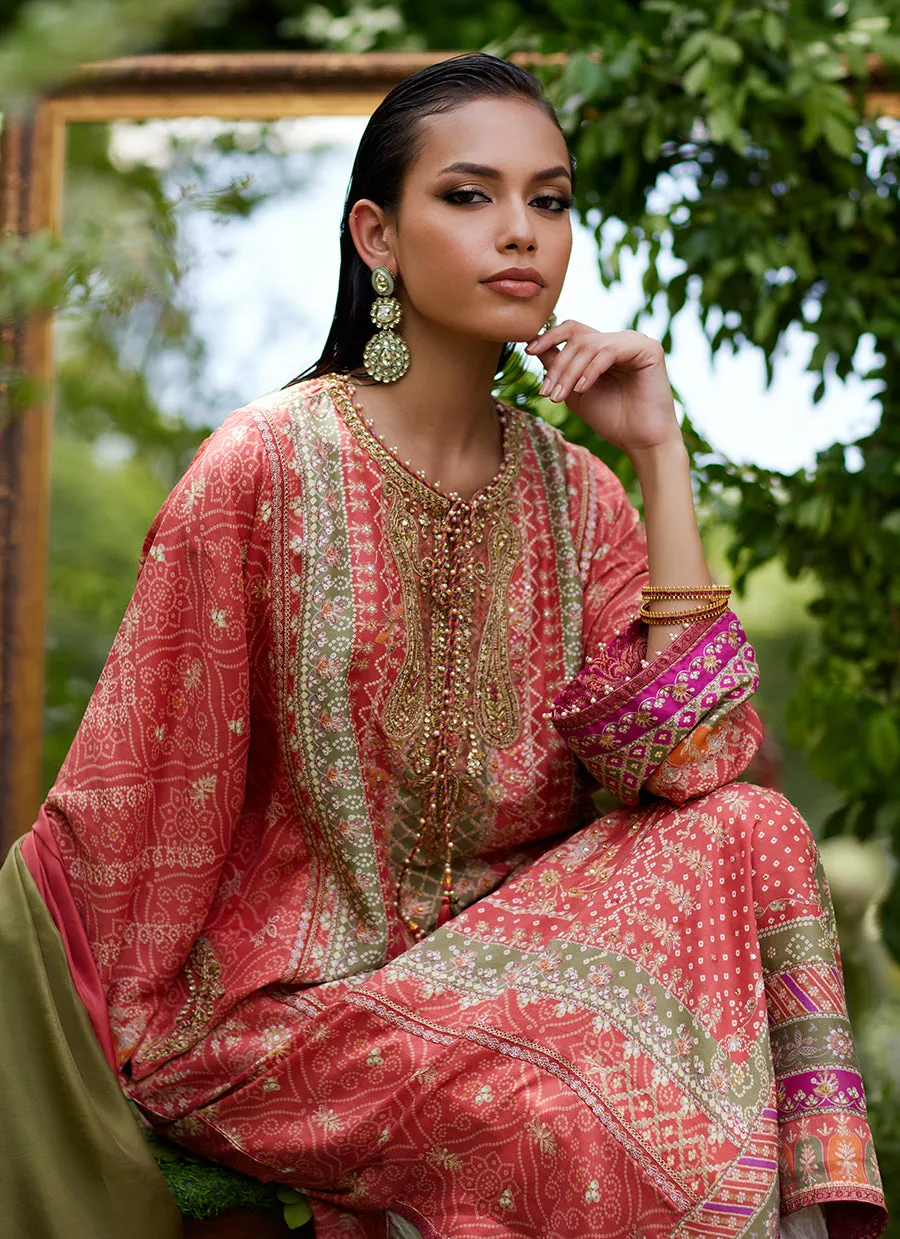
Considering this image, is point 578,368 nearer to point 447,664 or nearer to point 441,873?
point 447,664

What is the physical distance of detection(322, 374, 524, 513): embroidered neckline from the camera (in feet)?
6.48

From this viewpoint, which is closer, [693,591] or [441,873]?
[693,591]

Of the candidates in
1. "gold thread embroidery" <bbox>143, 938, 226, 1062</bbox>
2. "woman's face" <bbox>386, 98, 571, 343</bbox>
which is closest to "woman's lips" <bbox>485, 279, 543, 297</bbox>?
"woman's face" <bbox>386, 98, 571, 343</bbox>

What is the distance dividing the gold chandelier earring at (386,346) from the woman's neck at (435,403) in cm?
1

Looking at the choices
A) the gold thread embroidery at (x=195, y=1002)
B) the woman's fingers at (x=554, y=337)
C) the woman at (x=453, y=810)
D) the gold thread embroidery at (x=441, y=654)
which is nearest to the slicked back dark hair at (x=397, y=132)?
the woman at (x=453, y=810)

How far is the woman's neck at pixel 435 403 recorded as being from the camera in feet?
6.53

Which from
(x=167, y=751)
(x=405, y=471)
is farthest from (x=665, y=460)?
(x=167, y=751)

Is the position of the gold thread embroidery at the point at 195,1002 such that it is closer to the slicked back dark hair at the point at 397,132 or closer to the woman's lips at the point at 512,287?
the slicked back dark hair at the point at 397,132

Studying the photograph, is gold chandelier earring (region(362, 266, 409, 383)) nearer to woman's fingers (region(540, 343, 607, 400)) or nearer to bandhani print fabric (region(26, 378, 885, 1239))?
bandhani print fabric (region(26, 378, 885, 1239))

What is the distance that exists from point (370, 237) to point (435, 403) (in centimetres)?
24

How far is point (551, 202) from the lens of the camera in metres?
1.94

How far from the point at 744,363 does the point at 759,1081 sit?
Result: 6.30 ft

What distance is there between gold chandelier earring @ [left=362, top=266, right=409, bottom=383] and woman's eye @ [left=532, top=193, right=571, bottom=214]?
0.73 ft

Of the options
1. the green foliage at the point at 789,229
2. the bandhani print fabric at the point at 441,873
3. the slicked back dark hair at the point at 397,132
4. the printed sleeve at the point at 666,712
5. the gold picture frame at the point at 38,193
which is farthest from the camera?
the gold picture frame at the point at 38,193
